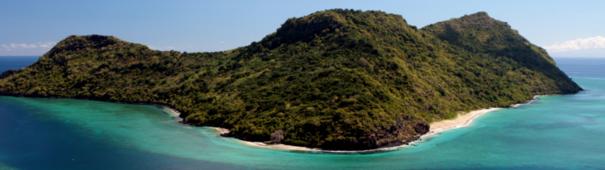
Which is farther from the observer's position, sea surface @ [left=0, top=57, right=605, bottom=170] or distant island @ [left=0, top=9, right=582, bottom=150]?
distant island @ [left=0, top=9, right=582, bottom=150]

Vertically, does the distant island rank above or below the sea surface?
above

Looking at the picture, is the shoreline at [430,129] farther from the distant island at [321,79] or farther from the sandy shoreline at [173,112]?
the distant island at [321,79]

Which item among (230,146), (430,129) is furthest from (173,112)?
(430,129)

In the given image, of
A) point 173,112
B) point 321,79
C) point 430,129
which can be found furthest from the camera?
point 173,112

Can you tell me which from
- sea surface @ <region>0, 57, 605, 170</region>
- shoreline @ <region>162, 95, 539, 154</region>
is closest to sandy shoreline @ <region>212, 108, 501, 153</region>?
shoreline @ <region>162, 95, 539, 154</region>

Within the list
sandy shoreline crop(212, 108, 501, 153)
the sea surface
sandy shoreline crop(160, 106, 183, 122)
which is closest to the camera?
the sea surface

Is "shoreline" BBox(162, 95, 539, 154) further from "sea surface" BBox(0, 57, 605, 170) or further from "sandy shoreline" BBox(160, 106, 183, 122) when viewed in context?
"sea surface" BBox(0, 57, 605, 170)

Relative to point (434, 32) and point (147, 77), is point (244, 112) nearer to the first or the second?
point (147, 77)

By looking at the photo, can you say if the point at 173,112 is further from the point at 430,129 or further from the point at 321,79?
the point at 430,129

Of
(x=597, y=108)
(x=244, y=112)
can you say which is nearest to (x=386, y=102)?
(x=244, y=112)
